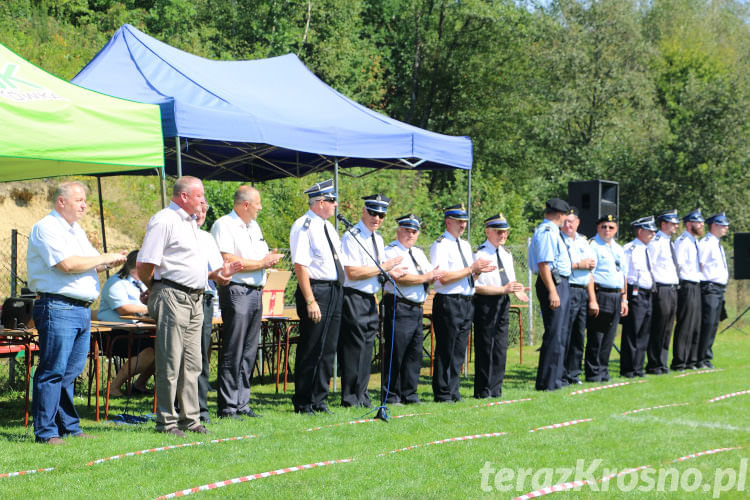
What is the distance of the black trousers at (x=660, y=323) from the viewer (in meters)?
11.1

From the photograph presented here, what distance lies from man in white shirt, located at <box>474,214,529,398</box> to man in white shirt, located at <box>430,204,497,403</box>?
1.00 feet

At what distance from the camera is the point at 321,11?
1167 inches

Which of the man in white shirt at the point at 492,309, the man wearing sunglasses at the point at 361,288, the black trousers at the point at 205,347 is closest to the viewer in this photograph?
the black trousers at the point at 205,347

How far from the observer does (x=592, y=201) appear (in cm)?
1197

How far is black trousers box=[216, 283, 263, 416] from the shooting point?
24.0 feet

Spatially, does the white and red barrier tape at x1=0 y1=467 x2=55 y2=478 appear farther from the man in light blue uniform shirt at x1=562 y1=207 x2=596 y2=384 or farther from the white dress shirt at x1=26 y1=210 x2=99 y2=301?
the man in light blue uniform shirt at x1=562 y1=207 x2=596 y2=384

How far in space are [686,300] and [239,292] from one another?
6.76 metres

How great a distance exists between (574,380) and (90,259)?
19.9ft

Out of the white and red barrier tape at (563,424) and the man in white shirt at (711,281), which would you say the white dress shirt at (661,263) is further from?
the white and red barrier tape at (563,424)

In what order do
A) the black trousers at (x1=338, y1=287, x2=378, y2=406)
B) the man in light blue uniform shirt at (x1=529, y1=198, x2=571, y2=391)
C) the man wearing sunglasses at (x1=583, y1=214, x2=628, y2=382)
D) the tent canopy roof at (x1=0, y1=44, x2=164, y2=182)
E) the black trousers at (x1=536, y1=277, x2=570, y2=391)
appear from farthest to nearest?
1. the man wearing sunglasses at (x1=583, y1=214, x2=628, y2=382)
2. the black trousers at (x1=536, y1=277, x2=570, y2=391)
3. the man in light blue uniform shirt at (x1=529, y1=198, x2=571, y2=391)
4. the black trousers at (x1=338, y1=287, x2=378, y2=406)
5. the tent canopy roof at (x1=0, y1=44, x2=164, y2=182)

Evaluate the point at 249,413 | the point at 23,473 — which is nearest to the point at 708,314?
the point at 249,413

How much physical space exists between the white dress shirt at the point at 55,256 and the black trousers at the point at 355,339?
2.49 m

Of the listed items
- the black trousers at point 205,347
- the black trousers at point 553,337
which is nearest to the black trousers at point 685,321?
the black trousers at point 553,337

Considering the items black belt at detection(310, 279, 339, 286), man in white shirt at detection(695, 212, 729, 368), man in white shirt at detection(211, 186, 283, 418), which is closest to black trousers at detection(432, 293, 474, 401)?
black belt at detection(310, 279, 339, 286)
